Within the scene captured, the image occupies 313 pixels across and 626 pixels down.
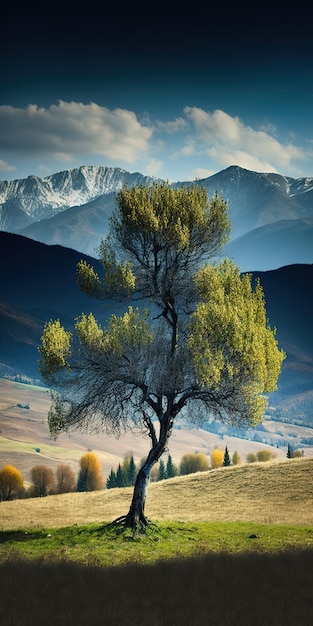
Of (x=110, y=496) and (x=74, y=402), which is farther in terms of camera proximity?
(x=110, y=496)

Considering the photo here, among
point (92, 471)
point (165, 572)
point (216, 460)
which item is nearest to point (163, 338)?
point (165, 572)

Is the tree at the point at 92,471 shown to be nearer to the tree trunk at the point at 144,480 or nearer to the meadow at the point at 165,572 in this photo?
the meadow at the point at 165,572

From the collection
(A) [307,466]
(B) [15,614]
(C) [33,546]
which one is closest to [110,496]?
(A) [307,466]

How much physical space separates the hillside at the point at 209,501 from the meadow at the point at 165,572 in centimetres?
54

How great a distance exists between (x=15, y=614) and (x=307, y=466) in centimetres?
5053

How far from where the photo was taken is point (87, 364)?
103 ft

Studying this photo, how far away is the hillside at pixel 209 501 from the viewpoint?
4097cm

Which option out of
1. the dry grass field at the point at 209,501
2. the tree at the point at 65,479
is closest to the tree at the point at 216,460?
the tree at the point at 65,479

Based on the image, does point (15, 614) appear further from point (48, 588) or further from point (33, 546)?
point (33, 546)

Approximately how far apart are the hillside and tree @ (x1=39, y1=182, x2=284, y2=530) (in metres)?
9.69

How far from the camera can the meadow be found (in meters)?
13.4

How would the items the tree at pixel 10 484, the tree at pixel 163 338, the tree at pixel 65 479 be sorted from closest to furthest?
the tree at pixel 163 338
the tree at pixel 10 484
the tree at pixel 65 479

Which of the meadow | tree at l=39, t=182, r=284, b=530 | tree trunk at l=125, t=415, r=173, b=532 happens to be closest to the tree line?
the meadow

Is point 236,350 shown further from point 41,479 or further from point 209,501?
point 41,479
